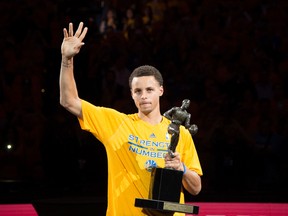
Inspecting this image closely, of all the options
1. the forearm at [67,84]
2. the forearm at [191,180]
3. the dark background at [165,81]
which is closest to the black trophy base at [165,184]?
the forearm at [191,180]

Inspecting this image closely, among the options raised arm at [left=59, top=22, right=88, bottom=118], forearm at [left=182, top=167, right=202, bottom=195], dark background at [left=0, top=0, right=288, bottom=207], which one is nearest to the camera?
raised arm at [left=59, top=22, right=88, bottom=118]

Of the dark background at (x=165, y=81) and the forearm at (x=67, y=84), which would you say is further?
the dark background at (x=165, y=81)

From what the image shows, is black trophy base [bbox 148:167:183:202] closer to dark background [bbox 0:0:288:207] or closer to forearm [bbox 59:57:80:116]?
forearm [bbox 59:57:80:116]

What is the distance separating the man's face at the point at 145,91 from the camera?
270 centimetres

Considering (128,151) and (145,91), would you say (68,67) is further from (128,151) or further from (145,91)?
(128,151)

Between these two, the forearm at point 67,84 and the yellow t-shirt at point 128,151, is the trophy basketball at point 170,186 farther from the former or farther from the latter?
the forearm at point 67,84

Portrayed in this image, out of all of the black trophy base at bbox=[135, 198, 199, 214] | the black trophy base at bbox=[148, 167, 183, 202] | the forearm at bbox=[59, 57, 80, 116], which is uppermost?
the forearm at bbox=[59, 57, 80, 116]

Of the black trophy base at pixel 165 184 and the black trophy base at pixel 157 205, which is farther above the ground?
the black trophy base at pixel 165 184

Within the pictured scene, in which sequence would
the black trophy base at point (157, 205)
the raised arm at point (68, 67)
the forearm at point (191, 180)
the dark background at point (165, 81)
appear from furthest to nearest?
1. the dark background at point (165, 81)
2. the forearm at point (191, 180)
3. the raised arm at point (68, 67)
4. the black trophy base at point (157, 205)

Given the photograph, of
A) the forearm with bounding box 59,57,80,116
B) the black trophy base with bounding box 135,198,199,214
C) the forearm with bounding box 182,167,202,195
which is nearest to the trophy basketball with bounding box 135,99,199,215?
the black trophy base with bounding box 135,198,199,214

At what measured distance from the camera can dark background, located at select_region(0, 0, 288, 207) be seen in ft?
17.5

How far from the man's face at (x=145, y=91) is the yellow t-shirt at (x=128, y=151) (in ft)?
0.34

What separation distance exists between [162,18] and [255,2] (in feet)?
3.84

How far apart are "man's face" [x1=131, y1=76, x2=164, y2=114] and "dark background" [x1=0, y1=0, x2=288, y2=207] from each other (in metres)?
2.37
